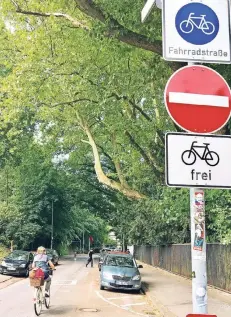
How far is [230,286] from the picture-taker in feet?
51.3

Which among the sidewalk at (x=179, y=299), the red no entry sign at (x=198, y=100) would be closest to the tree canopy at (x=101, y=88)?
the sidewalk at (x=179, y=299)

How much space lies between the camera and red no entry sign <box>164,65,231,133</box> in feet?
Result: 10.1

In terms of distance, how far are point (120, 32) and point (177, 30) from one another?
8.14 m

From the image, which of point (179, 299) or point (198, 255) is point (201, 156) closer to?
point (198, 255)

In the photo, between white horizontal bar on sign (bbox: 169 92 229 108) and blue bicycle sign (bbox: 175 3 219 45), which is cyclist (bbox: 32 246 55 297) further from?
blue bicycle sign (bbox: 175 3 219 45)

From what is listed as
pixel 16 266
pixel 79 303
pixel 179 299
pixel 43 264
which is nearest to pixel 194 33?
pixel 43 264

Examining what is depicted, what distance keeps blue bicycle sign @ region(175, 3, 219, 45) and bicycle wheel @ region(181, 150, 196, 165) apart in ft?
2.69

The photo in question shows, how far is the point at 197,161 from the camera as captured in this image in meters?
Answer: 2.97

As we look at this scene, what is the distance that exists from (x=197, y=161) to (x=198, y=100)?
1.44 feet

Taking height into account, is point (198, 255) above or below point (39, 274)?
above

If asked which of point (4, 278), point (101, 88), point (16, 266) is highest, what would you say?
point (101, 88)

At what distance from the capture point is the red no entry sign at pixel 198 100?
309 cm

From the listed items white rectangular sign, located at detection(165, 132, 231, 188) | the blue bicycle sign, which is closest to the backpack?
white rectangular sign, located at detection(165, 132, 231, 188)

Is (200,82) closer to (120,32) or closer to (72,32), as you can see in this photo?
(120,32)
